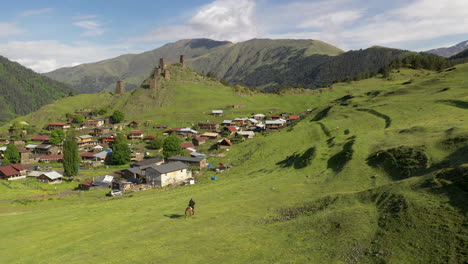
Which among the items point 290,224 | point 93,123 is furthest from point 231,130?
point 290,224

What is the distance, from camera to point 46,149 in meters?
130

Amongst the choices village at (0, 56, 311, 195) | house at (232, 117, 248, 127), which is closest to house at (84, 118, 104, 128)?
village at (0, 56, 311, 195)

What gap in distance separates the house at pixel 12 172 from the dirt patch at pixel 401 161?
336 feet

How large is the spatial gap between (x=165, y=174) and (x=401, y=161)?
55.4 m

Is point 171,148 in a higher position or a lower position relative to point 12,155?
higher

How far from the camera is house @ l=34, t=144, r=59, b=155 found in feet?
424

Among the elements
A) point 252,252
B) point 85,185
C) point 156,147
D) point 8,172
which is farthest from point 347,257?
point 156,147

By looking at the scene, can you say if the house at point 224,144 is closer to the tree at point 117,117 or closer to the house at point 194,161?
the house at point 194,161

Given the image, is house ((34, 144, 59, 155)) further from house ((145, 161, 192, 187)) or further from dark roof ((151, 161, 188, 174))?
dark roof ((151, 161, 188, 174))

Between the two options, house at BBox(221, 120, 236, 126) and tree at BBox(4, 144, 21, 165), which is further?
house at BBox(221, 120, 236, 126)

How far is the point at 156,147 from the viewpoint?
413ft

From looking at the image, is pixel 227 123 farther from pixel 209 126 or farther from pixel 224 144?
pixel 224 144

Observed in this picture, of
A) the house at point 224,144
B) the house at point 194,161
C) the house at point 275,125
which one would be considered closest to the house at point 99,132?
the house at point 224,144

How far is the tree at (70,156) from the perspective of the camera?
8938cm
